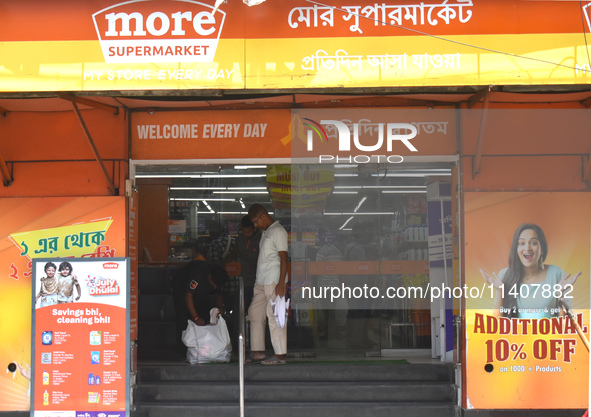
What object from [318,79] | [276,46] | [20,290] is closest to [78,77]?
[276,46]

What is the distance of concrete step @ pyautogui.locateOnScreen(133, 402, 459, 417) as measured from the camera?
6.57 meters

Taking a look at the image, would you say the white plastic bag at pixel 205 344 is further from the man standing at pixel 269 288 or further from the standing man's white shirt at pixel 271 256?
the standing man's white shirt at pixel 271 256

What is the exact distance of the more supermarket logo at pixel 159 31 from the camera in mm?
5355

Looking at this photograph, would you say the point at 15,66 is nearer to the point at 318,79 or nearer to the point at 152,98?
the point at 152,98

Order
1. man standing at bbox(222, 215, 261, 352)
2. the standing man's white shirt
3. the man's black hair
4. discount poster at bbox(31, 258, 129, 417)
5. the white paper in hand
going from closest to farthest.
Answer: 1. discount poster at bbox(31, 258, 129, 417)
2. the white paper in hand
3. the standing man's white shirt
4. the man's black hair
5. man standing at bbox(222, 215, 261, 352)

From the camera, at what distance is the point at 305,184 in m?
7.96

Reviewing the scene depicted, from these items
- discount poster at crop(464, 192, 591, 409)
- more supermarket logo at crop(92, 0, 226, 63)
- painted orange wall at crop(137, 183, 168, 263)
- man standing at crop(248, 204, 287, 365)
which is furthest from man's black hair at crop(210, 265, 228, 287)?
more supermarket logo at crop(92, 0, 226, 63)

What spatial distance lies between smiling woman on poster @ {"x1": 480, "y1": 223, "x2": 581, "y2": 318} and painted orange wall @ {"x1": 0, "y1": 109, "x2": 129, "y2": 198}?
3991 mm

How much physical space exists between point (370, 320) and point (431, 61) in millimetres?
3881

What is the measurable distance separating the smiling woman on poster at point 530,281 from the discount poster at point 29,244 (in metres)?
3.87

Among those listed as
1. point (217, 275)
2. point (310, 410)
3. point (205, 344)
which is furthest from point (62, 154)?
point (310, 410)

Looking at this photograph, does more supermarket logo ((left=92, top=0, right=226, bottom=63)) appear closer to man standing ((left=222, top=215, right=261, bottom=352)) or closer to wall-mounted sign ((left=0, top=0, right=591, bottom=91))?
wall-mounted sign ((left=0, top=0, right=591, bottom=91))

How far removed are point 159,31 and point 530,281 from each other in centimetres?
429

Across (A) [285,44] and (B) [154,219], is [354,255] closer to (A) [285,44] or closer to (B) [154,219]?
(B) [154,219]
